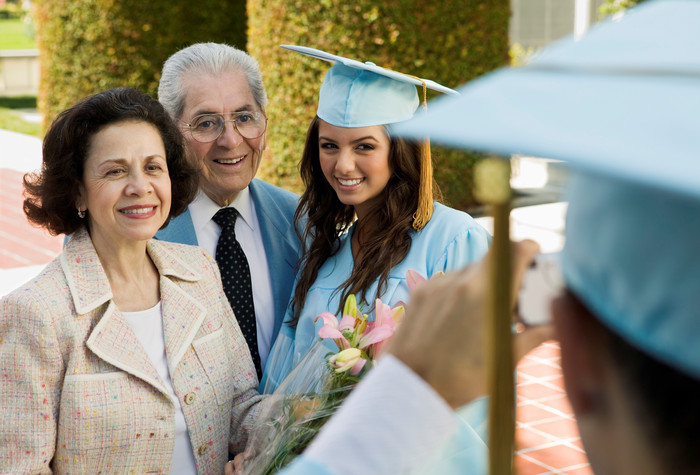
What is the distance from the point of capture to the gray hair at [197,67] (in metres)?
3.06

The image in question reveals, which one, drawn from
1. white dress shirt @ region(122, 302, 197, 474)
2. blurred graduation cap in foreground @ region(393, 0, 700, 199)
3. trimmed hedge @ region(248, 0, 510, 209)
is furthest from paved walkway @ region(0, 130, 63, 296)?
blurred graduation cap in foreground @ region(393, 0, 700, 199)

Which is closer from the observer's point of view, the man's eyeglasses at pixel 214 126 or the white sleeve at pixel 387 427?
the white sleeve at pixel 387 427

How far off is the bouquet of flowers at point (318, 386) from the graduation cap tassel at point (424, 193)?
70cm

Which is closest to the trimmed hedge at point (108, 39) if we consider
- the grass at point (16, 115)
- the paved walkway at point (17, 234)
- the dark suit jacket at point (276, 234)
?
the paved walkway at point (17, 234)

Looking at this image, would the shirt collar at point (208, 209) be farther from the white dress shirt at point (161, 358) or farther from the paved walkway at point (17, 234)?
the paved walkway at point (17, 234)

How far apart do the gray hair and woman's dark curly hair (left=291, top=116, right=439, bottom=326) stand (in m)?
0.41

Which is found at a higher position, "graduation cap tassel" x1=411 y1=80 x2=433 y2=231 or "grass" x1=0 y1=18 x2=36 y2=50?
"grass" x1=0 y1=18 x2=36 y2=50

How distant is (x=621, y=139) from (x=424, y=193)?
2.26 m

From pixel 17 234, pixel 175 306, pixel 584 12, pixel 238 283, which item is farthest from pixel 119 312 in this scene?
pixel 584 12

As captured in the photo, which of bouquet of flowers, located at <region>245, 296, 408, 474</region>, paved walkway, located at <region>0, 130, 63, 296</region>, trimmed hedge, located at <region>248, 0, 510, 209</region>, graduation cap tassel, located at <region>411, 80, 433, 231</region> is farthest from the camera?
trimmed hedge, located at <region>248, 0, 510, 209</region>

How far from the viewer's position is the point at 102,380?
2.12 meters

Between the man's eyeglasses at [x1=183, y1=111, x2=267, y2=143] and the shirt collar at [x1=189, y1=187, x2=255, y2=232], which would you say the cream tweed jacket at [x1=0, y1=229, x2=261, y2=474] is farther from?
the man's eyeglasses at [x1=183, y1=111, x2=267, y2=143]

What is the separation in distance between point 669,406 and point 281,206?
272cm

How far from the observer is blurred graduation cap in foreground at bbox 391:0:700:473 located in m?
0.50
